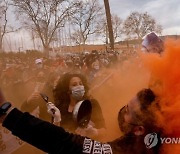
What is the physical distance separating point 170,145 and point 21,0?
6.46 m

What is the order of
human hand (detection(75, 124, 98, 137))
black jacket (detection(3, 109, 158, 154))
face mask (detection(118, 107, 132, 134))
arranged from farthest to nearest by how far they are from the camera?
human hand (detection(75, 124, 98, 137))
face mask (detection(118, 107, 132, 134))
black jacket (detection(3, 109, 158, 154))

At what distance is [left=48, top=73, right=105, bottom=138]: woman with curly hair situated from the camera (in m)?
2.78

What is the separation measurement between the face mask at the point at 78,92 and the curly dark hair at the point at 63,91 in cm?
6

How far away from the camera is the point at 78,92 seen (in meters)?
3.09

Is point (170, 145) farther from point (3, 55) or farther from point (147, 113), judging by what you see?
point (3, 55)

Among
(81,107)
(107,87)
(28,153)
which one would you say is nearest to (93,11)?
(107,87)

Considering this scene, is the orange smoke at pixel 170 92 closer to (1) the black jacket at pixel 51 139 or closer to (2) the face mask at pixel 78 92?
(1) the black jacket at pixel 51 139

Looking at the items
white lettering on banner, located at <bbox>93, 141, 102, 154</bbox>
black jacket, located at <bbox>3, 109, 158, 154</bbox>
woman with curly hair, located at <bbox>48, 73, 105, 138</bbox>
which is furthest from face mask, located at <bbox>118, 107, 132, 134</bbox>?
woman with curly hair, located at <bbox>48, 73, 105, 138</bbox>

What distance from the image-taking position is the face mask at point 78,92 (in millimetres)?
3068

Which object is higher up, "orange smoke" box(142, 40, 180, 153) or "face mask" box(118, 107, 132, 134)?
"orange smoke" box(142, 40, 180, 153)

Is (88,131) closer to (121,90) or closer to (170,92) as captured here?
(121,90)

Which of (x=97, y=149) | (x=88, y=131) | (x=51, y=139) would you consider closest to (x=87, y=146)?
(x=97, y=149)

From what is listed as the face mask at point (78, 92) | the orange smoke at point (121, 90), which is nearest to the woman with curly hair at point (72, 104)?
the face mask at point (78, 92)

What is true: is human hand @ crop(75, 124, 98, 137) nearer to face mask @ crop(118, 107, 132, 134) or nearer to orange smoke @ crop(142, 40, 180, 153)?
face mask @ crop(118, 107, 132, 134)
